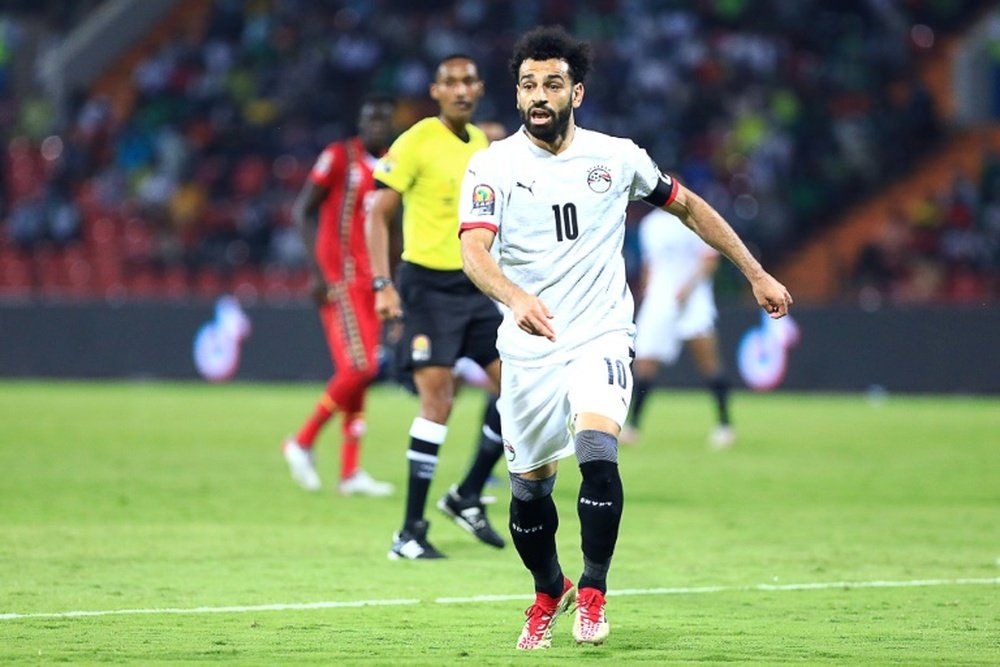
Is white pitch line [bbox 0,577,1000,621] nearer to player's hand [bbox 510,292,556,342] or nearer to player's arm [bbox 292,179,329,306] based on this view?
player's hand [bbox 510,292,556,342]

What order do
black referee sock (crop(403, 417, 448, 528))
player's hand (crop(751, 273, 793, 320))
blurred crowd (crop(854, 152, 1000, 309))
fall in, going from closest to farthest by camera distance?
player's hand (crop(751, 273, 793, 320)) < black referee sock (crop(403, 417, 448, 528)) < blurred crowd (crop(854, 152, 1000, 309))

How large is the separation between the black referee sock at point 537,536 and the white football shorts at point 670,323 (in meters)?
9.57

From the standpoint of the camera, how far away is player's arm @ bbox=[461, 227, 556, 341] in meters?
6.20

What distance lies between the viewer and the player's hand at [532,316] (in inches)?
244

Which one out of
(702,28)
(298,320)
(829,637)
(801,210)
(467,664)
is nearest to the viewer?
(467,664)

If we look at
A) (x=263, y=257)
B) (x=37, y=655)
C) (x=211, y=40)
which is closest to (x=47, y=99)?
(x=211, y=40)

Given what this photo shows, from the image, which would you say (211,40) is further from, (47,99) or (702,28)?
(702,28)

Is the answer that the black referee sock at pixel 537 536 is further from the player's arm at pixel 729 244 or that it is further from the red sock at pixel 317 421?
the red sock at pixel 317 421

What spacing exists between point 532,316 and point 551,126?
876 mm

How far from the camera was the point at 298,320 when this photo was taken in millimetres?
24047

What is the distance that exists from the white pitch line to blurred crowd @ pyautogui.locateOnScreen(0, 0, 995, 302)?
1520cm

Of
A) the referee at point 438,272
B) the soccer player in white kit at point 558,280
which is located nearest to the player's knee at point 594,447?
the soccer player in white kit at point 558,280

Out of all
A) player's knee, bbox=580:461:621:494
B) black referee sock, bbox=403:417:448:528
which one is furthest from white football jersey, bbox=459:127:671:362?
black referee sock, bbox=403:417:448:528

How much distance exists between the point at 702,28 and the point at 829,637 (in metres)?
22.2
